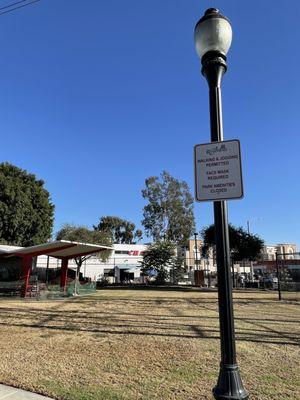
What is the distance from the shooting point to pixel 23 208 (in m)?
45.9

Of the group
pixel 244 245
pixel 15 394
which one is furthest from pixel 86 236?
pixel 15 394

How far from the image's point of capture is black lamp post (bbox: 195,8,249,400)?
12.9 ft

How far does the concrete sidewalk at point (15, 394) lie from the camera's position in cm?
522

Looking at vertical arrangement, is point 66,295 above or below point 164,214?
below

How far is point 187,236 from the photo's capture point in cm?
5194

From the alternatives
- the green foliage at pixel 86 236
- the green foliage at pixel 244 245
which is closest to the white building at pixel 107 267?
the green foliage at pixel 86 236

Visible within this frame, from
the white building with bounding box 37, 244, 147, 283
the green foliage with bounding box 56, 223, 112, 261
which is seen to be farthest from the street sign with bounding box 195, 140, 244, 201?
the white building with bounding box 37, 244, 147, 283

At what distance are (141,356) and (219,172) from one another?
471 centimetres

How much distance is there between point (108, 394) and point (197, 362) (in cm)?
220

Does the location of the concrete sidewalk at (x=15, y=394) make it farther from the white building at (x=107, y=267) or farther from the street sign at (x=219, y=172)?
the white building at (x=107, y=267)

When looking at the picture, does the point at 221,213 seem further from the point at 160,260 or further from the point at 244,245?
the point at 160,260

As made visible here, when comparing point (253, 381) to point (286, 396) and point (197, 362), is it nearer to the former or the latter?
point (286, 396)

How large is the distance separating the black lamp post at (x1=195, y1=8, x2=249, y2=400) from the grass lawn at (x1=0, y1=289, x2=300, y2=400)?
1.57 metres

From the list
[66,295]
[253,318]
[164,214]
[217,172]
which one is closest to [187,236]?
[164,214]
